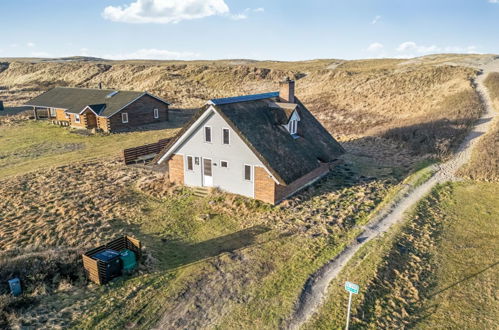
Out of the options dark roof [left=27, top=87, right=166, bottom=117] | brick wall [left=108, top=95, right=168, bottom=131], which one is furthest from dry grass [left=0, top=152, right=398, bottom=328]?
dark roof [left=27, top=87, right=166, bottom=117]

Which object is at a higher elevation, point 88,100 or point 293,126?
point 88,100

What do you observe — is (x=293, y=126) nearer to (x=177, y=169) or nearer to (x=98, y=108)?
(x=177, y=169)

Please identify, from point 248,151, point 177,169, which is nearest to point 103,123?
point 177,169

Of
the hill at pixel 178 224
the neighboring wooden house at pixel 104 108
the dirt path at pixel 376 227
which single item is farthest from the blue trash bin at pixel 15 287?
the neighboring wooden house at pixel 104 108

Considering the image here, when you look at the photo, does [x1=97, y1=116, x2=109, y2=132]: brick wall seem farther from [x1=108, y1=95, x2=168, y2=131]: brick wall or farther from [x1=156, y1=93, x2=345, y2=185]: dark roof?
[x1=156, y1=93, x2=345, y2=185]: dark roof

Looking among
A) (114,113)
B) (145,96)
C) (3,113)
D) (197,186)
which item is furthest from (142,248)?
(3,113)

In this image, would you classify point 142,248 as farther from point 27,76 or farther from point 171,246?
point 27,76
